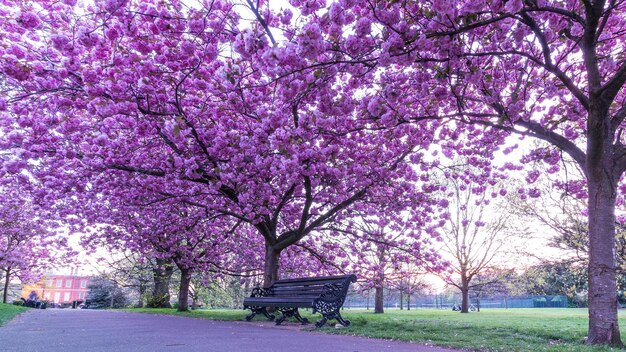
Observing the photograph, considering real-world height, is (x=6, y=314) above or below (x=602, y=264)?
below

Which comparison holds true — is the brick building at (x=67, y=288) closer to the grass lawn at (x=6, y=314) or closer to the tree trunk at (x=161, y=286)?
the tree trunk at (x=161, y=286)

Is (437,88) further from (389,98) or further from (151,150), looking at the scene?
(151,150)

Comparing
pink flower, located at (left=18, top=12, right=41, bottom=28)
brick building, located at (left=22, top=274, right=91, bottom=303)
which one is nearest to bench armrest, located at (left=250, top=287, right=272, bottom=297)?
pink flower, located at (left=18, top=12, right=41, bottom=28)

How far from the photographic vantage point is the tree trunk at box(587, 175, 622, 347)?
599cm

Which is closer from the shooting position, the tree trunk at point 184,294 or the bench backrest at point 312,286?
the bench backrest at point 312,286

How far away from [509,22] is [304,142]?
4112mm

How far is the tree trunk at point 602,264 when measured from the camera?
19.6 ft

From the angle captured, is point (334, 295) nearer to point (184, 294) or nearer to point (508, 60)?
point (508, 60)

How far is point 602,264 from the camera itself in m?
6.24

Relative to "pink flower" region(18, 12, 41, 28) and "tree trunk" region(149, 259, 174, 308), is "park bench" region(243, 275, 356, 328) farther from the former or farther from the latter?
"tree trunk" region(149, 259, 174, 308)

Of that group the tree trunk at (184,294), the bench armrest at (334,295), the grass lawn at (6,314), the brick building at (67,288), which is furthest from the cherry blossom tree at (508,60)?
the brick building at (67,288)

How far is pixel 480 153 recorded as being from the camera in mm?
10703

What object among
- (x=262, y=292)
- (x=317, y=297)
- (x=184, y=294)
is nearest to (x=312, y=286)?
(x=317, y=297)

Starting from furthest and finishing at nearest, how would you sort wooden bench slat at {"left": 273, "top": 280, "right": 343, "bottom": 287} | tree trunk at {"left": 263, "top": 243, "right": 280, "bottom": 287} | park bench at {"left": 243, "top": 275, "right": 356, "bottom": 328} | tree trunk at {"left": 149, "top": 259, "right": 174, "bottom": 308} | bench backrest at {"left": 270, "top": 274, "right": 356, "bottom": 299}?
1. tree trunk at {"left": 149, "top": 259, "right": 174, "bottom": 308}
2. tree trunk at {"left": 263, "top": 243, "right": 280, "bottom": 287}
3. wooden bench slat at {"left": 273, "top": 280, "right": 343, "bottom": 287}
4. bench backrest at {"left": 270, "top": 274, "right": 356, "bottom": 299}
5. park bench at {"left": 243, "top": 275, "right": 356, "bottom": 328}
